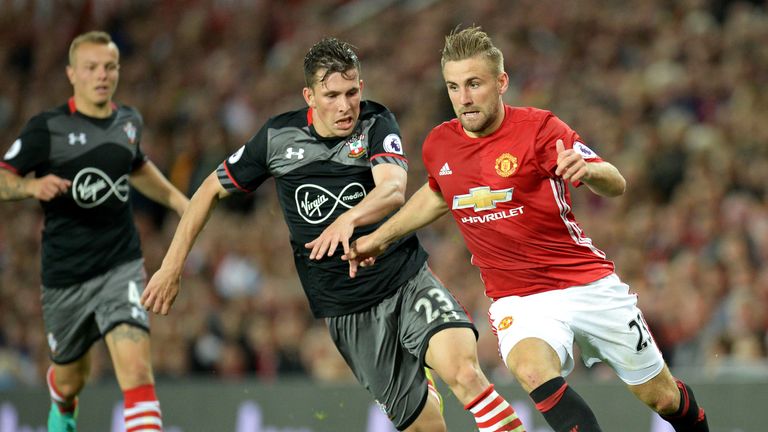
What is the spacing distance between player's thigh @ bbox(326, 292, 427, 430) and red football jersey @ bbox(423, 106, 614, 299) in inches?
29.9

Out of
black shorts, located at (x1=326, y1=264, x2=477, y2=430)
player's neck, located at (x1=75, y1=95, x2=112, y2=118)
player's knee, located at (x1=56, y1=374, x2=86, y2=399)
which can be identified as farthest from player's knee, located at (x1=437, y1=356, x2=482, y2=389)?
player's neck, located at (x1=75, y1=95, x2=112, y2=118)

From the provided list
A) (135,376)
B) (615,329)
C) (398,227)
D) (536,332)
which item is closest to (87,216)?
(135,376)

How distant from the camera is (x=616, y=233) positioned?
11328 mm

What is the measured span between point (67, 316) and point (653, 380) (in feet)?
13.2

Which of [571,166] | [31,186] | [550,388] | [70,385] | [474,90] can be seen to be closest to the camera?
[571,166]

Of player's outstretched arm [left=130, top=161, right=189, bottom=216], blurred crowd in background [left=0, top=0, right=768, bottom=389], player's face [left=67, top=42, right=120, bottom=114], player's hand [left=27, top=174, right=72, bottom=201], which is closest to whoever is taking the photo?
player's hand [left=27, top=174, right=72, bottom=201]

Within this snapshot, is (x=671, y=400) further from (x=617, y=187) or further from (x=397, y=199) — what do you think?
(x=397, y=199)

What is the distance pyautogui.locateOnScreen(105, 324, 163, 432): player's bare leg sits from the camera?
7438 mm

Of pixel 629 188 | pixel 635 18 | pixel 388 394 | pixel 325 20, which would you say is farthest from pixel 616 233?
pixel 325 20

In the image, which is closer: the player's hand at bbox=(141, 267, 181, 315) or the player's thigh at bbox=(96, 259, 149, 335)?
the player's hand at bbox=(141, 267, 181, 315)

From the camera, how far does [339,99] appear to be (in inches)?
261

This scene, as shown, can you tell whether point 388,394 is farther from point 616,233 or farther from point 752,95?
point 752,95

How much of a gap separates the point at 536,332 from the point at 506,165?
35.6 inches

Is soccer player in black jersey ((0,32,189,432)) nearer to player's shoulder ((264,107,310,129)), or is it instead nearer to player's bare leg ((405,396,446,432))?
player's shoulder ((264,107,310,129))
